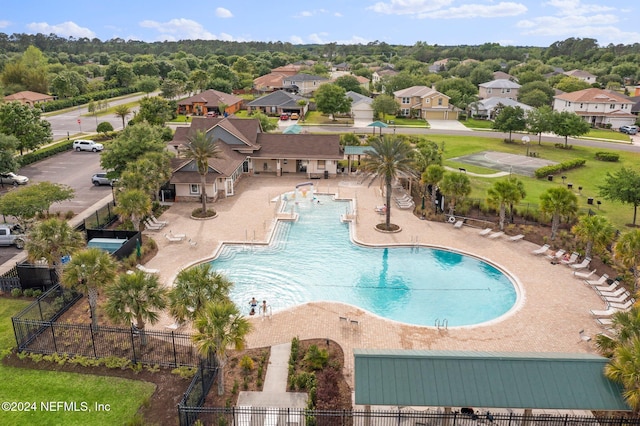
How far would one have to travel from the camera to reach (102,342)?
23.1 metres

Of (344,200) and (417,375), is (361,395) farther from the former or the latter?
(344,200)

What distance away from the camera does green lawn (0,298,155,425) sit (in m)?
18.4

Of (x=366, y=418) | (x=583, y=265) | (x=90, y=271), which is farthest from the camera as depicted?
(x=583, y=265)

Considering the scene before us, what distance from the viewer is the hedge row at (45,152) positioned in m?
56.5

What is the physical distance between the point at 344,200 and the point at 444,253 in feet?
45.1

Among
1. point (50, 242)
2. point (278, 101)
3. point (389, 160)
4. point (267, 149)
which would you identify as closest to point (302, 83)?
point (278, 101)

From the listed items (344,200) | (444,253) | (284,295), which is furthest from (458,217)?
(284,295)

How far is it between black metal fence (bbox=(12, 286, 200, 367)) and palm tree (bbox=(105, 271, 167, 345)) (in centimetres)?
119

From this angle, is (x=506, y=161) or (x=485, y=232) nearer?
(x=485, y=232)

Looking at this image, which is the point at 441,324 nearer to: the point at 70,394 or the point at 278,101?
the point at 70,394

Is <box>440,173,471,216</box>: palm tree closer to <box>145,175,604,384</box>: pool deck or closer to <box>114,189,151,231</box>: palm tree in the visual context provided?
<box>145,175,604,384</box>: pool deck

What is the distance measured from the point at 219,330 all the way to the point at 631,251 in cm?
2327

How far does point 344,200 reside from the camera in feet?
153

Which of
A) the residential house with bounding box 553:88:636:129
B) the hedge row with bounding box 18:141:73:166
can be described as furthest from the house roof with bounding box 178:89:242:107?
the residential house with bounding box 553:88:636:129
